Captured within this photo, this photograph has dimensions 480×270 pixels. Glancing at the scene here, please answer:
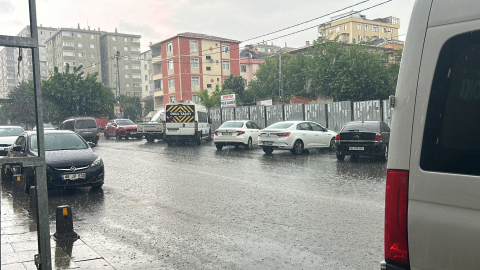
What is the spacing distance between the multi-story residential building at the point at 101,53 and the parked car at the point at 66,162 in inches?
4348

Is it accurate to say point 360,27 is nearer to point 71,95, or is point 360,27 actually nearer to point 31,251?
point 71,95

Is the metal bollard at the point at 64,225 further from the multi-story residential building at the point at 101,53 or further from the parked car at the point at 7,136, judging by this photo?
the multi-story residential building at the point at 101,53

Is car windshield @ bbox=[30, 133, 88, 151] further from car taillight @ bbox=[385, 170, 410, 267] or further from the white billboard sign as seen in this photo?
the white billboard sign

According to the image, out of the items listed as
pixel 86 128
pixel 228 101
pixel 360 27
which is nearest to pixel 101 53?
pixel 360 27

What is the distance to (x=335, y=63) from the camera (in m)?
48.8

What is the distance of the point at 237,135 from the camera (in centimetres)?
2191

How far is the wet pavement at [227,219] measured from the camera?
A: 206 inches

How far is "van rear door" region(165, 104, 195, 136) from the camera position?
27.0 metres

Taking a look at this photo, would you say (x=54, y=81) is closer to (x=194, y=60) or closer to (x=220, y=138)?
(x=194, y=60)

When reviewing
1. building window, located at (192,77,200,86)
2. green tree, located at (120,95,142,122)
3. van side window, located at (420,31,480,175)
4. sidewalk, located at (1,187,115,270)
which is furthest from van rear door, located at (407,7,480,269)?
green tree, located at (120,95,142,122)

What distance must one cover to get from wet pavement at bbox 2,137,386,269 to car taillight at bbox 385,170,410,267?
7.35ft

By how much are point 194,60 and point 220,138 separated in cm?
5104

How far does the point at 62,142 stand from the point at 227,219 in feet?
19.7

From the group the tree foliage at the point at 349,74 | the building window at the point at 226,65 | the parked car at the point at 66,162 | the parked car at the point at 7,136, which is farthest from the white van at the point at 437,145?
the building window at the point at 226,65
